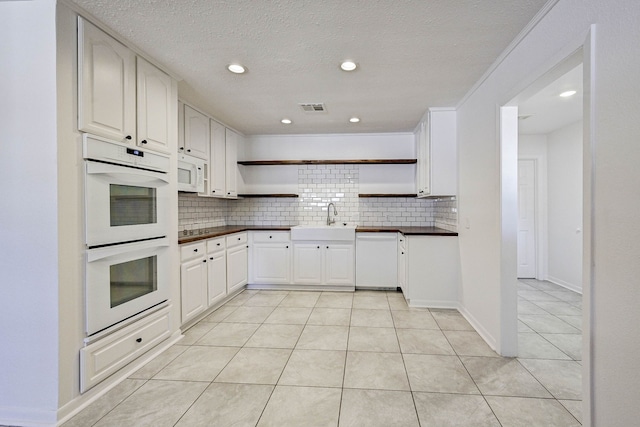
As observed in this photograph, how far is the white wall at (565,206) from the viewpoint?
4102mm

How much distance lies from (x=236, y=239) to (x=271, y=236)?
1.74 feet

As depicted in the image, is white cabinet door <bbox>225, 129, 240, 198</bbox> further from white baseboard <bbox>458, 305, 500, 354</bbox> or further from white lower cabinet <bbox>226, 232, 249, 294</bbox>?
white baseboard <bbox>458, 305, 500, 354</bbox>

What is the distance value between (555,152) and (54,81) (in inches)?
231

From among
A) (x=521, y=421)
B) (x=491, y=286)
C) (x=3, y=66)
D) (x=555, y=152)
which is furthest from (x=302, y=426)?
(x=555, y=152)

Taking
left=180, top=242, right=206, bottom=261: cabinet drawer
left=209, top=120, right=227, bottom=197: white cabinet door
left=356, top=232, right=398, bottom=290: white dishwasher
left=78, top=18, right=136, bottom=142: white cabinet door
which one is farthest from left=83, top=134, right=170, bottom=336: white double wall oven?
left=356, top=232, right=398, bottom=290: white dishwasher

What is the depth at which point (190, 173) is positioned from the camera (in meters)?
3.17

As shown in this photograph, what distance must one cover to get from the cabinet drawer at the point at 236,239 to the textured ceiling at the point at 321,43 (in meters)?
1.65

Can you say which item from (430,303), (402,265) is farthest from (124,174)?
(430,303)

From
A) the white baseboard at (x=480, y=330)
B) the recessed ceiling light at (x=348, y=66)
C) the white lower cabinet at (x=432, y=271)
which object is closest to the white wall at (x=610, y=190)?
the white baseboard at (x=480, y=330)

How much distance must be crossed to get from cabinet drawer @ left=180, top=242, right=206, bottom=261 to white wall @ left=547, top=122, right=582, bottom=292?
493 centimetres

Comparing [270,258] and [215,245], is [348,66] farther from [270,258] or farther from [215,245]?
[270,258]

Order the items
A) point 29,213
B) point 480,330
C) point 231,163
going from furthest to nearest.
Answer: point 231,163 → point 480,330 → point 29,213

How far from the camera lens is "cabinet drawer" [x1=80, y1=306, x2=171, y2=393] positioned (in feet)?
5.86

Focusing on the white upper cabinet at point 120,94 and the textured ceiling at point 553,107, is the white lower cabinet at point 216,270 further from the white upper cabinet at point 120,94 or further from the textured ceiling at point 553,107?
the textured ceiling at point 553,107
